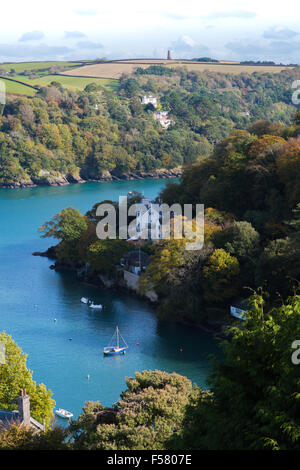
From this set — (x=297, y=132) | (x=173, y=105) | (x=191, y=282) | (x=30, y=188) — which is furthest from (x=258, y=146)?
(x=173, y=105)

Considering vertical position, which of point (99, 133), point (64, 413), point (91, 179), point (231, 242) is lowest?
point (64, 413)

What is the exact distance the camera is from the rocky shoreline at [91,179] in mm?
78312

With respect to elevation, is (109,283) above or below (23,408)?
below

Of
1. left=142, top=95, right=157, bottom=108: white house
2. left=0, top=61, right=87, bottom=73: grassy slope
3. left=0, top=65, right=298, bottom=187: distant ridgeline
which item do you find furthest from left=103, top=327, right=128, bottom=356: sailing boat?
left=0, top=61, right=87, bottom=73: grassy slope

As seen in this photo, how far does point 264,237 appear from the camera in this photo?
3122cm

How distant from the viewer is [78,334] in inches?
1138

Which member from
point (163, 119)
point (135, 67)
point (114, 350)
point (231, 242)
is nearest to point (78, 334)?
point (114, 350)

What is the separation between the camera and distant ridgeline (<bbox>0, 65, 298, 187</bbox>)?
268ft

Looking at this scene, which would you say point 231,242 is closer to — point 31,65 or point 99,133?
point 99,133

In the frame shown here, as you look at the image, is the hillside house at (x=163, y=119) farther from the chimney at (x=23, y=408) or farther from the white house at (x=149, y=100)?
the chimney at (x=23, y=408)

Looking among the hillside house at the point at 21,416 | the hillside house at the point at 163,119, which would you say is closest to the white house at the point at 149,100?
the hillside house at the point at 163,119

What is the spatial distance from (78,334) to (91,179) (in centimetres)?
5674

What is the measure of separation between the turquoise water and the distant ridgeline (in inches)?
1507

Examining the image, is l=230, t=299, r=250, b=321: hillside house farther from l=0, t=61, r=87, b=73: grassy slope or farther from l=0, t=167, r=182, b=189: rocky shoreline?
l=0, t=61, r=87, b=73: grassy slope
